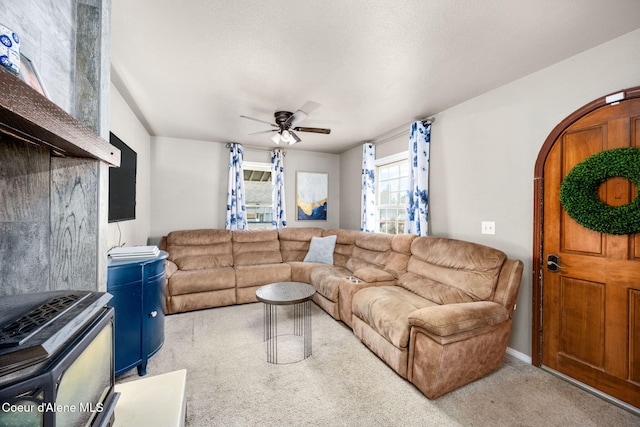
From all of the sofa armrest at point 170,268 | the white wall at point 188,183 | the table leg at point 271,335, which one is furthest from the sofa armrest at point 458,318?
the white wall at point 188,183

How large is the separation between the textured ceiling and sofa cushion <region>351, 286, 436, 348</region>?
2.06 metres

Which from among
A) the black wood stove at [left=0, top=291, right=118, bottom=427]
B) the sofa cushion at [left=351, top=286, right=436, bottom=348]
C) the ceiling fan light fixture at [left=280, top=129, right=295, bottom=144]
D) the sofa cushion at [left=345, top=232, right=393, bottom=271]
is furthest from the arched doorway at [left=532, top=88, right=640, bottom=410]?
the black wood stove at [left=0, top=291, right=118, bottom=427]

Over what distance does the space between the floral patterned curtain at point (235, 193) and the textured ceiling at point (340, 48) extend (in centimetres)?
148

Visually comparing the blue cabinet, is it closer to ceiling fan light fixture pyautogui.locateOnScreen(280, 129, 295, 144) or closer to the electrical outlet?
ceiling fan light fixture pyautogui.locateOnScreen(280, 129, 295, 144)

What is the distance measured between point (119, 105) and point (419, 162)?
3443 mm

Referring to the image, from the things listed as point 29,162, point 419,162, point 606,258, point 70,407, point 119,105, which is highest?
point 119,105

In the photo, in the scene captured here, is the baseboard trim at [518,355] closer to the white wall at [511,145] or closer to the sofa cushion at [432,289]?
the white wall at [511,145]

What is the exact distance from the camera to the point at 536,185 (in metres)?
2.34

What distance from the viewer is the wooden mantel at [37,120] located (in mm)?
490

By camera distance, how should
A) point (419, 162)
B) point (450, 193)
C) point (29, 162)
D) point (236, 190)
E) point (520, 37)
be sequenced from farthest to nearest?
point (236, 190)
point (419, 162)
point (450, 193)
point (520, 37)
point (29, 162)

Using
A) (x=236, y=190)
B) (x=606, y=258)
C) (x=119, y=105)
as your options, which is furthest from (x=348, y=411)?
(x=236, y=190)

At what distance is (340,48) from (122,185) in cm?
236

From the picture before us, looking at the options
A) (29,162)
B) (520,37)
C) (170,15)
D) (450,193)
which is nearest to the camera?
(29,162)

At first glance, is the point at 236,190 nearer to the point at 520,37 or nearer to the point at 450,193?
the point at 450,193
